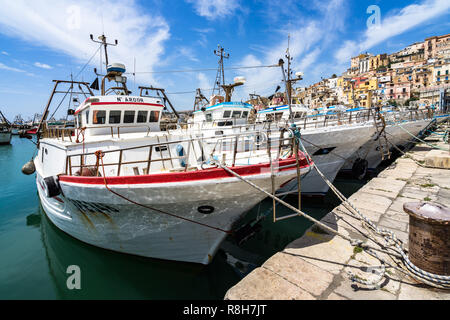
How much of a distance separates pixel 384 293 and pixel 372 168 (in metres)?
15.3

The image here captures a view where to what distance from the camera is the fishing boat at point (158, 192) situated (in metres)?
4.55

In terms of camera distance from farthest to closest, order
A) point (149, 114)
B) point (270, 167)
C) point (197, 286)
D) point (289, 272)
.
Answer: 1. point (149, 114)
2. point (197, 286)
3. point (270, 167)
4. point (289, 272)

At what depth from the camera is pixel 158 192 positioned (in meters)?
4.70

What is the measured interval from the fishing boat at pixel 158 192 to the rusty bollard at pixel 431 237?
205 centimetres

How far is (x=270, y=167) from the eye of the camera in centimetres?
448

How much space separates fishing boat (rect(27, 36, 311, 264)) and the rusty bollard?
80.8 inches

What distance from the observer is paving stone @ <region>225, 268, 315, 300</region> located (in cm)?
339

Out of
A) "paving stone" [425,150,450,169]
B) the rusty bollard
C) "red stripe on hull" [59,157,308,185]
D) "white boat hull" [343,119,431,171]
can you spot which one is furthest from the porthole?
"paving stone" [425,150,450,169]

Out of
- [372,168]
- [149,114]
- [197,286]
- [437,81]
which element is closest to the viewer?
[197,286]

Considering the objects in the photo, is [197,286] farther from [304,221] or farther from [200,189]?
[304,221]

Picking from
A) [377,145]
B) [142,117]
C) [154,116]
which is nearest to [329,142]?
[377,145]

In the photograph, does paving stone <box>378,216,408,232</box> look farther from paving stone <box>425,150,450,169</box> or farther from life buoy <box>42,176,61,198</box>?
life buoy <box>42,176,61,198</box>
